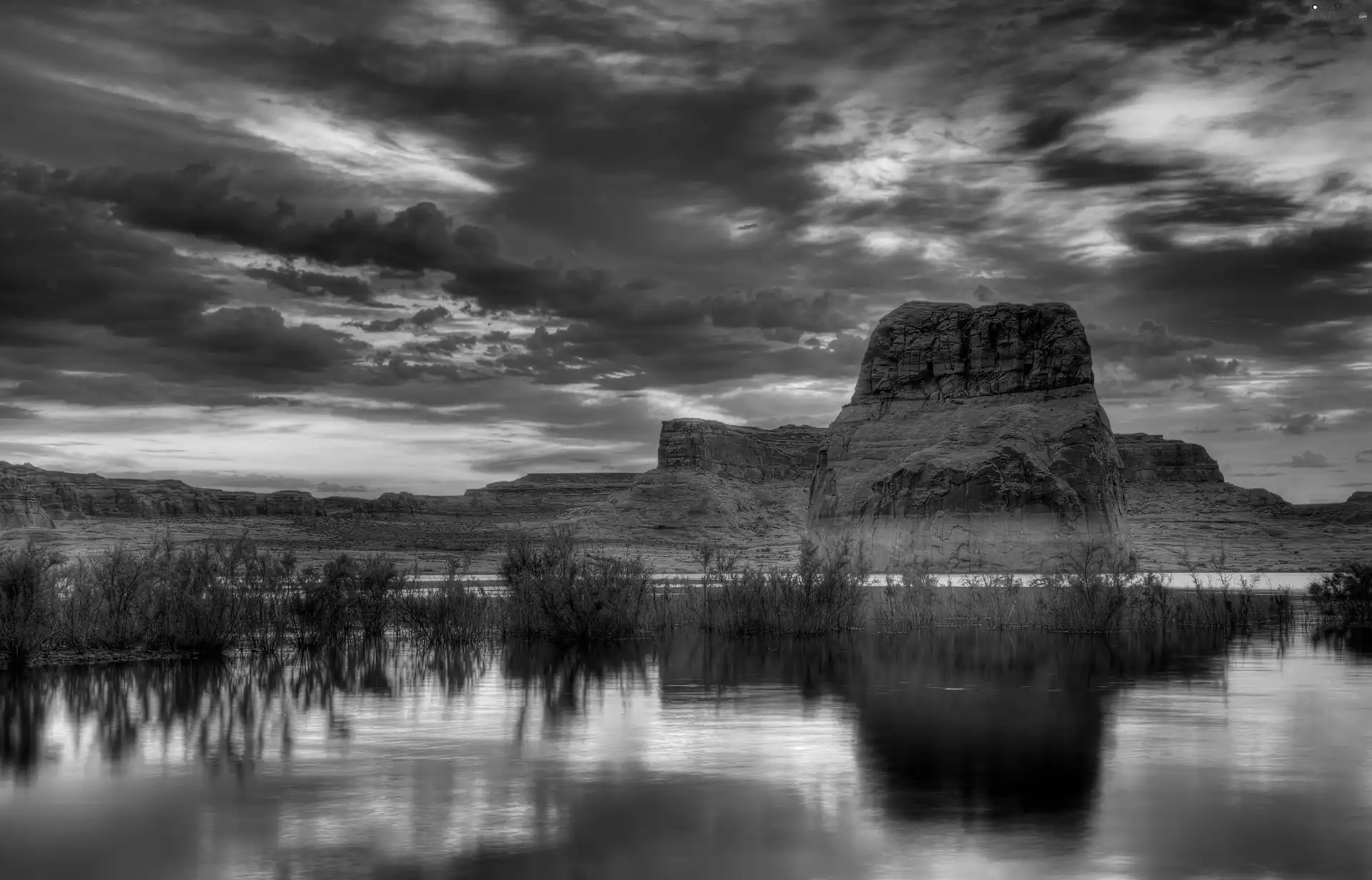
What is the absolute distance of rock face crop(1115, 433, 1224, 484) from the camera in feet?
591

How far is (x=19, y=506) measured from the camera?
127500 mm

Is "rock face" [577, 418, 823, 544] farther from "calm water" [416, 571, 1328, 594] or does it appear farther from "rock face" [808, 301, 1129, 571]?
"calm water" [416, 571, 1328, 594]

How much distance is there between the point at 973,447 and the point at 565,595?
59.0m

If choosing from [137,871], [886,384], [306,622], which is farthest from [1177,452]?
[137,871]

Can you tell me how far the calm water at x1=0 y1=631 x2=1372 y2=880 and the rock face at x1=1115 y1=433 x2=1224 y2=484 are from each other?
17348 centimetres

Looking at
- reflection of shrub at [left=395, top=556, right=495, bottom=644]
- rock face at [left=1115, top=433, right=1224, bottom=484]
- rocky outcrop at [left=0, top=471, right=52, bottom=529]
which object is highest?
rock face at [left=1115, top=433, right=1224, bottom=484]

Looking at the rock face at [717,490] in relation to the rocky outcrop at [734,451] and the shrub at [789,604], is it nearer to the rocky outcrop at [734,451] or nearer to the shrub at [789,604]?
the rocky outcrop at [734,451]

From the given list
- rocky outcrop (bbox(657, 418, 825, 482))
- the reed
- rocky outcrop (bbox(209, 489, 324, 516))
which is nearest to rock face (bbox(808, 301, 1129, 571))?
the reed

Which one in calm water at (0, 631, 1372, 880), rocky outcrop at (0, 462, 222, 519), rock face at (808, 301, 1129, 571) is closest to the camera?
calm water at (0, 631, 1372, 880)

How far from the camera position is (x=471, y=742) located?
11789 mm

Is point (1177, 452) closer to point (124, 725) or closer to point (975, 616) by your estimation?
point (975, 616)

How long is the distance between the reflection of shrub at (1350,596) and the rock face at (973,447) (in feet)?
105

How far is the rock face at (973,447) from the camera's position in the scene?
72.6 m

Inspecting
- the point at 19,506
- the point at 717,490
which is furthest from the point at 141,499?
the point at 717,490
